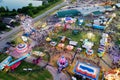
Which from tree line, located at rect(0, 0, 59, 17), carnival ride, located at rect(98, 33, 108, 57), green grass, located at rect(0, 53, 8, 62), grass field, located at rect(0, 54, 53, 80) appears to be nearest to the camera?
grass field, located at rect(0, 54, 53, 80)

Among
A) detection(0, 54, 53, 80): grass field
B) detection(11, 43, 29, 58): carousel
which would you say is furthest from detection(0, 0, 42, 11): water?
detection(0, 54, 53, 80): grass field

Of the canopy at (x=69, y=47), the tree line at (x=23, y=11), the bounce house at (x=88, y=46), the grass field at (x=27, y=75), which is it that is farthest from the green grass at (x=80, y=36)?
the tree line at (x=23, y=11)

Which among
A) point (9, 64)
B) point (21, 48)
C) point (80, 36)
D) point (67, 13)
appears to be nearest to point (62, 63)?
point (21, 48)

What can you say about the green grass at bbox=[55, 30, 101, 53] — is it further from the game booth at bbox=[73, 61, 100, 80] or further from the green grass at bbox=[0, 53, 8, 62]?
the green grass at bbox=[0, 53, 8, 62]

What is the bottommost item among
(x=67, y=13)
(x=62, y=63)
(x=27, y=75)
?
(x=27, y=75)

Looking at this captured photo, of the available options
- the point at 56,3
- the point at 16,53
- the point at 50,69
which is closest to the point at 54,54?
the point at 50,69

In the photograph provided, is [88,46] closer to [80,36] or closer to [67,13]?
[80,36]

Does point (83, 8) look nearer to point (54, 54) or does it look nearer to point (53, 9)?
point (53, 9)

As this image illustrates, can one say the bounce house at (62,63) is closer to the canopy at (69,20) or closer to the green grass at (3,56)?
the green grass at (3,56)
